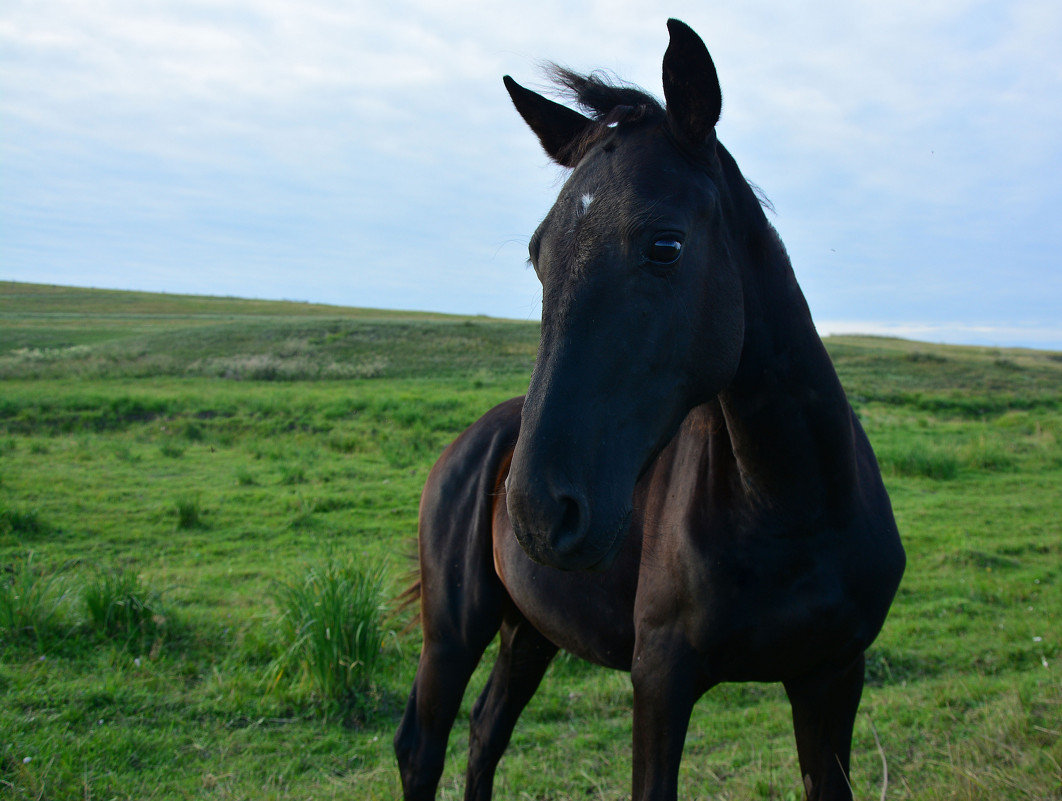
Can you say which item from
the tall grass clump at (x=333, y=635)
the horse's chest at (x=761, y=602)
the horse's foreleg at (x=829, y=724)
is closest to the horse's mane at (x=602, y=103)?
the horse's chest at (x=761, y=602)

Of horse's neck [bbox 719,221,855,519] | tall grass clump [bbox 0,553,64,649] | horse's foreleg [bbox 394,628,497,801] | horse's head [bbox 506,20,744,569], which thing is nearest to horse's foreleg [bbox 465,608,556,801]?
horse's foreleg [bbox 394,628,497,801]

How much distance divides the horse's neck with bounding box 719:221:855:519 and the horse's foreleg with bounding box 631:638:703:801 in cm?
52

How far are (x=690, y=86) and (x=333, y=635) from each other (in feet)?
13.9

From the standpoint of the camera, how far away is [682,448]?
92.9 inches

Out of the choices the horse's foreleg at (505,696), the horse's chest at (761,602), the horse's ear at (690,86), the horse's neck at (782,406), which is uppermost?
the horse's ear at (690,86)

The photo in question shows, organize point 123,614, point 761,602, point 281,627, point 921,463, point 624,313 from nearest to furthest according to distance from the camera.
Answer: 1. point 624,313
2. point 761,602
3. point 281,627
4. point 123,614
5. point 921,463

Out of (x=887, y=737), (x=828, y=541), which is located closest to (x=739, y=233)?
(x=828, y=541)

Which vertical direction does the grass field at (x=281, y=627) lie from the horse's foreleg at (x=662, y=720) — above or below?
below

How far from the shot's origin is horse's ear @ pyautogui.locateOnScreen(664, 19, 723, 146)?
5.62ft

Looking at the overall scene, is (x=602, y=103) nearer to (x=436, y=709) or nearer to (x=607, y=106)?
(x=607, y=106)

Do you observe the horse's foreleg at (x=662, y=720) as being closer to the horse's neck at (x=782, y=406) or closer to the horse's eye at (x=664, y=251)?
the horse's neck at (x=782, y=406)

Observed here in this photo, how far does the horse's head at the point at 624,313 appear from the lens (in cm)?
148

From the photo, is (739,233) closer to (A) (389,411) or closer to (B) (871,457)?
(B) (871,457)

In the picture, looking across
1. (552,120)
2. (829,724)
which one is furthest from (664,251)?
(829,724)
